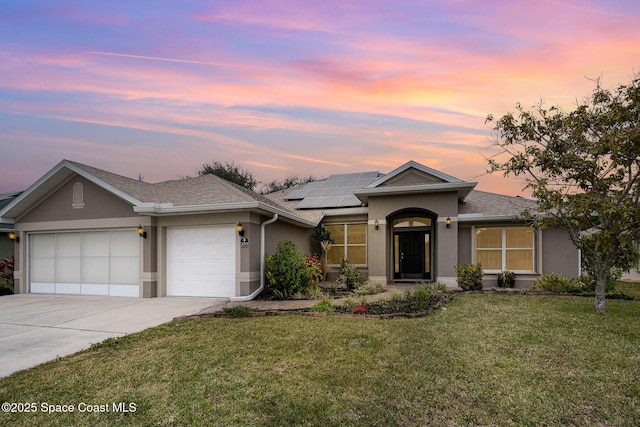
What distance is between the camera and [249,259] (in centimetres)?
1081

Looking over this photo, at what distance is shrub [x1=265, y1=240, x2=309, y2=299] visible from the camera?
440 inches

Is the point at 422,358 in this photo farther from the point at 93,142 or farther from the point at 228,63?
the point at 93,142

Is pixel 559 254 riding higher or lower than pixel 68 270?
higher

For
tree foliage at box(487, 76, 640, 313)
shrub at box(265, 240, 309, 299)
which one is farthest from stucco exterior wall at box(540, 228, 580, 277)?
shrub at box(265, 240, 309, 299)

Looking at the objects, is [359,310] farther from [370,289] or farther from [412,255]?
[412,255]

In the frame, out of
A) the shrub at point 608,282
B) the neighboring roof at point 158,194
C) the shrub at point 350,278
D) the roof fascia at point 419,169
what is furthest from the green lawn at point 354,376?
the roof fascia at point 419,169

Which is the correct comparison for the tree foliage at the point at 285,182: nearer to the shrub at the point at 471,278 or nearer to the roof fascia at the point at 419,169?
the roof fascia at the point at 419,169

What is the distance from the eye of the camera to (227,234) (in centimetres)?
1125

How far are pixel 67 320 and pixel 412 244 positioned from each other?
476 inches

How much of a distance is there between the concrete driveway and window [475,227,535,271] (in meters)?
9.79

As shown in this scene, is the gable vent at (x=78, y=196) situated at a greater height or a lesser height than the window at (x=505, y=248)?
greater

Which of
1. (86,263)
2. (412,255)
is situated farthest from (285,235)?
(86,263)

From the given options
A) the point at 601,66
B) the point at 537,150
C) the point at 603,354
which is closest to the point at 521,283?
the point at 537,150

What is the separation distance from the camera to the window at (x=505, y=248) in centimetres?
1379
